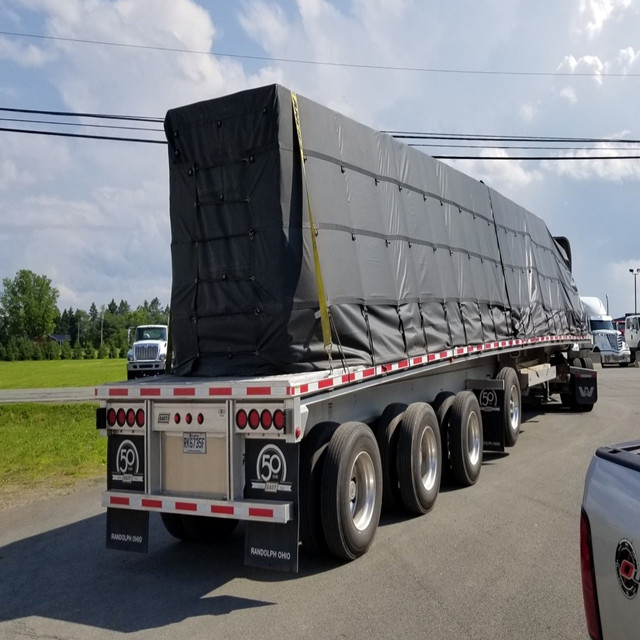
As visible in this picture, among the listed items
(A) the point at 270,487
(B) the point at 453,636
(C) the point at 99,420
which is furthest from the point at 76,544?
(B) the point at 453,636

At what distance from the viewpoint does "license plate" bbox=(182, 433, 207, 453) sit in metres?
5.59

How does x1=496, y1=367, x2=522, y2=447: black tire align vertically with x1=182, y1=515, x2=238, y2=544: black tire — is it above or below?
above

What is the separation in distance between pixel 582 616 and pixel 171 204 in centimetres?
516

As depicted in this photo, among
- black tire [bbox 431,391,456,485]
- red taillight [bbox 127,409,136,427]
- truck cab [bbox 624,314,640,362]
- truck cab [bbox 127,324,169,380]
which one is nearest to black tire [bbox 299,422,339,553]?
red taillight [bbox 127,409,136,427]

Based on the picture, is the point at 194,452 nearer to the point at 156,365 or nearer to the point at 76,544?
the point at 76,544

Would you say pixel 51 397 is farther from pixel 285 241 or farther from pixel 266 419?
pixel 266 419

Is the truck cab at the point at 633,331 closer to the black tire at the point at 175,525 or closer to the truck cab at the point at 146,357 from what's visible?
the truck cab at the point at 146,357

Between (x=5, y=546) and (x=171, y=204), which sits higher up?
(x=171, y=204)

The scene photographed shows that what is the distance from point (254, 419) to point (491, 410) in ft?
19.5

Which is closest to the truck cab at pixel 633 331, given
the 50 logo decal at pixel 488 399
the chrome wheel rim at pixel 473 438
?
the 50 logo decal at pixel 488 399

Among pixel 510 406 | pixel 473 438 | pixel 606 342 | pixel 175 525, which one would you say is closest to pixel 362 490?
pixel 175 525

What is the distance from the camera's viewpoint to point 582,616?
460 centimetres

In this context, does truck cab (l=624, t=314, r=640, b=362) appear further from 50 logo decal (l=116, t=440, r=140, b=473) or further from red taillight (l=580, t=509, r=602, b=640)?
red taillight (l=580, t=509, r=602, b=640)

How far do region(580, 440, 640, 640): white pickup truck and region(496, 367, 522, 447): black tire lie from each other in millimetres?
7859
